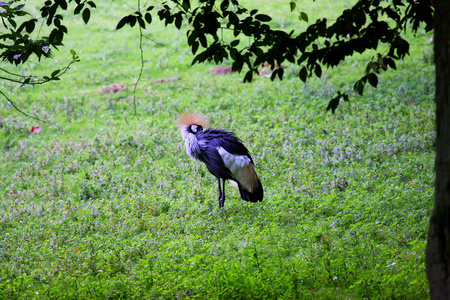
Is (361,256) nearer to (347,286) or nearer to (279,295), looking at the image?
(347,286)

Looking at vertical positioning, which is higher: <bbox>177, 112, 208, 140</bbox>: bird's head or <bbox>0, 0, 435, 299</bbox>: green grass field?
<bbox>177, 112, 208, 140</bbox>: bird's head

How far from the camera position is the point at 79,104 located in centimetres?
1470

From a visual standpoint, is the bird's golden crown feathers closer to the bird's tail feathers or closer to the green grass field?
the green grass field

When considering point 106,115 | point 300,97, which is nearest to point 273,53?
point 300,97

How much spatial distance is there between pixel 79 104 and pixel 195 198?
24.2 ft

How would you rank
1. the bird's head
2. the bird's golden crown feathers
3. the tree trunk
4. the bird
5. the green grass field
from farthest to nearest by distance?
the bird's golden crown feathers, the bird's head, the bird, the green grass field, the tree trunk

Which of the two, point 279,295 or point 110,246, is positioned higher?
point 279,295

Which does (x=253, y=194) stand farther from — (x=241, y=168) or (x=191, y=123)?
(x=191, y=123)

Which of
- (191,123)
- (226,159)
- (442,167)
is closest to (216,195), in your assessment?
(226,159)

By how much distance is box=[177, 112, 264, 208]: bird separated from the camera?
26.8ft

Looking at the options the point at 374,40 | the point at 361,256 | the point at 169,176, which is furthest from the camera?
the point at 169,176

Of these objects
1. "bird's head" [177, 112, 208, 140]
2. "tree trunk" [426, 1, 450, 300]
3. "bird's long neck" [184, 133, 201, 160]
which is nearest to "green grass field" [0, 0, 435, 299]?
"bird's long neck" [184, 133, 201, 160]

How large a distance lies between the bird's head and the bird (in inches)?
5.3

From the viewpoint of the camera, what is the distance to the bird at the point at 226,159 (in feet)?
26.8
